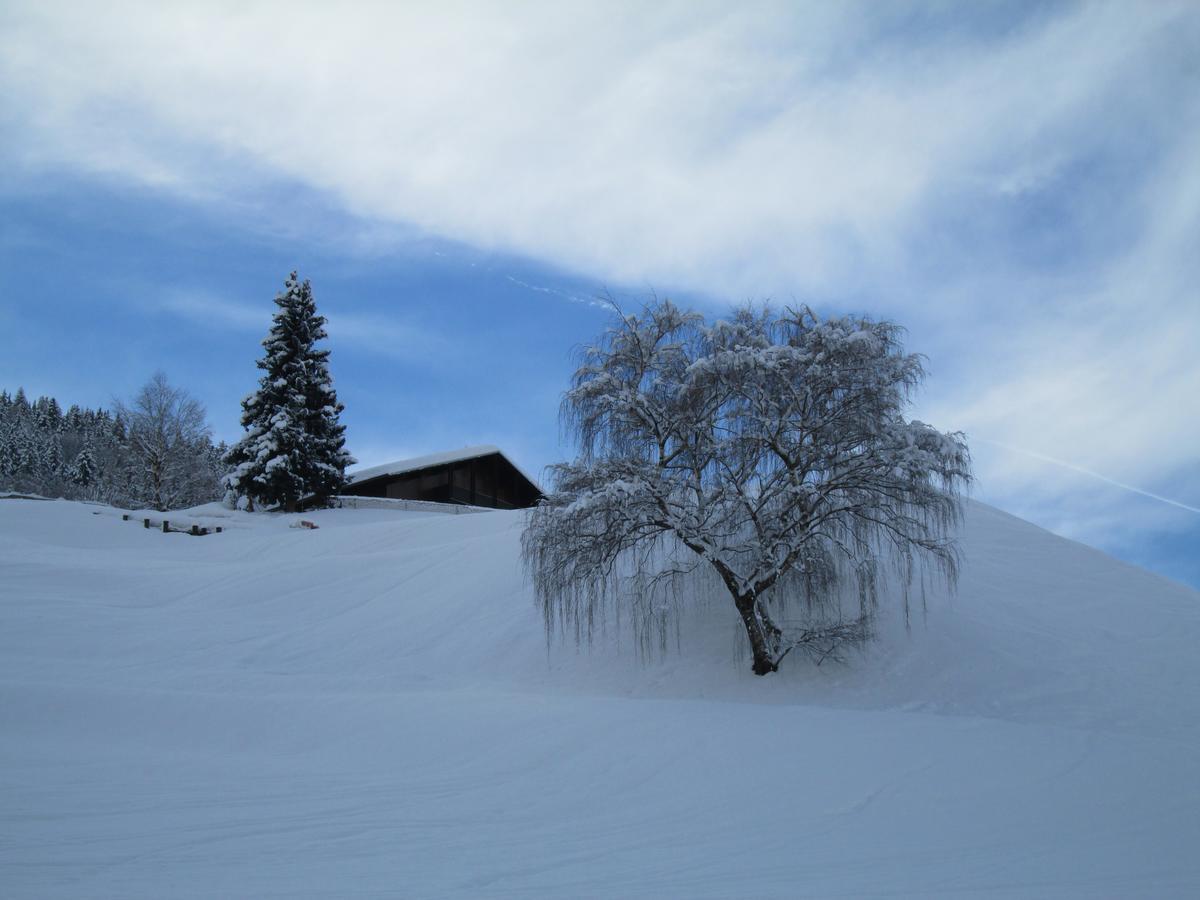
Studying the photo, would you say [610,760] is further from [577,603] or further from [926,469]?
[926,469]

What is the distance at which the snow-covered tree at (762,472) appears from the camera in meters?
11.2

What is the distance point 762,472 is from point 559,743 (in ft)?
16.4

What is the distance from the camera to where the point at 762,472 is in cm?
1161

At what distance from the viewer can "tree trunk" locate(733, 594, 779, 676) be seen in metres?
11.5

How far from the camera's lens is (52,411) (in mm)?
90812

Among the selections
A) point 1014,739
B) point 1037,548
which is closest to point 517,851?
point 1014,739

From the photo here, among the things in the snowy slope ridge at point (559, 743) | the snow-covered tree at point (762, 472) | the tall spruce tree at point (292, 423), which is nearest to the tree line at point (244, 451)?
the tall spruce tree at point (292, 423)

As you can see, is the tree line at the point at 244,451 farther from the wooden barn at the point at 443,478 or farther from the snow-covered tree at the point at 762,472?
the snow-covered tree at the point at 762,472

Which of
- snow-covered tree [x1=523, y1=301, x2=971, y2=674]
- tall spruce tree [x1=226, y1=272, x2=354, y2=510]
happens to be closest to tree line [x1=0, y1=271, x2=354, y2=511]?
tall spruce tree [x1=226, y1=272, x2=354, y2=510]

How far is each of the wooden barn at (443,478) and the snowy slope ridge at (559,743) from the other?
47.3 ft

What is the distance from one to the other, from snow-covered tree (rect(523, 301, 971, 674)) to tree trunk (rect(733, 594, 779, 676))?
0.07 ft

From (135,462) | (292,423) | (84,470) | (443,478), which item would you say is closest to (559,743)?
(292,423)

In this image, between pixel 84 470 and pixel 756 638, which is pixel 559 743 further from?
pixel 84 470

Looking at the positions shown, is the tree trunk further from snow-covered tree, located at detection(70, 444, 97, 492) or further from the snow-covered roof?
snow-covered tree, located at detection(70, 444, 97, 492)
